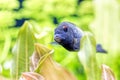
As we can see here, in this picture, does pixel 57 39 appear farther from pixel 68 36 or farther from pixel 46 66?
pixel 46 66

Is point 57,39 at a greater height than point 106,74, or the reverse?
point 57,39

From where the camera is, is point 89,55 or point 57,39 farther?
point 57,39

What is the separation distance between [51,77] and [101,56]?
38cm

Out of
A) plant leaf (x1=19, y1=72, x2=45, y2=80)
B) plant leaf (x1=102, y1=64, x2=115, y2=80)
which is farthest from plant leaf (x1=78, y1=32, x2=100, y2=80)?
plant leaf (x1=19, y1=72, x2=45, y2=80)

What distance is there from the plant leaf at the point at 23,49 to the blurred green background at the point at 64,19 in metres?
0.07

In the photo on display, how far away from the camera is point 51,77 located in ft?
2.93

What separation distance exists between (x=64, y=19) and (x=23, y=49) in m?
0.29

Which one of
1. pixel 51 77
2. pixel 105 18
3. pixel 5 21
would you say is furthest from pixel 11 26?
pixel 105 18

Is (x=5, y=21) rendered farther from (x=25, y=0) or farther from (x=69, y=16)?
(x=69, y=16)

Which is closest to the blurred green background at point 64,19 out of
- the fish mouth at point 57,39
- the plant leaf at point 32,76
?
the fish mouth at point 57,39

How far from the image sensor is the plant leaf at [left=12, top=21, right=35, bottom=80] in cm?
94

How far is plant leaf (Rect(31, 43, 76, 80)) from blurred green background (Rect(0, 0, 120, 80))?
0.46 feet

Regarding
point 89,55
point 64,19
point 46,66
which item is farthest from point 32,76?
point 64,19

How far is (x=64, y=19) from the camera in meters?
1.17
